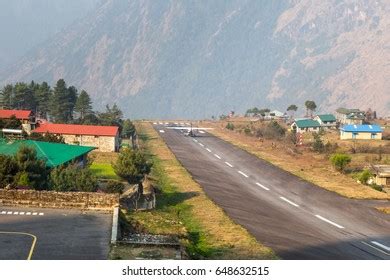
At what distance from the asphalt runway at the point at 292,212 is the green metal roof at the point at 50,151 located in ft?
45.6

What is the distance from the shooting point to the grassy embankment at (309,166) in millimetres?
60094

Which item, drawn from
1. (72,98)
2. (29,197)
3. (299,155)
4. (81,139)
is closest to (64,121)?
(72,98)

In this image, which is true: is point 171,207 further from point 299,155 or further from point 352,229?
point 299,155

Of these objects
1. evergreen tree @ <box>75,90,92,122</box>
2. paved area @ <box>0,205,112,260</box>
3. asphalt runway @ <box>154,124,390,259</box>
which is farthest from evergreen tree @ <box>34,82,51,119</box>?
paved area @ <box>0,205,112,260</box>

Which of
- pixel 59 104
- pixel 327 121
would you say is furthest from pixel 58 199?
pixel 327 121

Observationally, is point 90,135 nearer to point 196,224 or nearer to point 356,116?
point 196,224

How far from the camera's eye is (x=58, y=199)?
→ 36.0 m

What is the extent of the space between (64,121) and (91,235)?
106118 mm

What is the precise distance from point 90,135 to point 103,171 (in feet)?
74.0

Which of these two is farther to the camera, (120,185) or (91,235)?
(120,185)

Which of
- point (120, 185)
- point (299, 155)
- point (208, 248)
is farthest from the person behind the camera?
point (299, 155)

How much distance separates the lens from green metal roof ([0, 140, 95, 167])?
4998cm

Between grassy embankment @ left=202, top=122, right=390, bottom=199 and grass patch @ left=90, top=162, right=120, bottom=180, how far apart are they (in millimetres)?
23396

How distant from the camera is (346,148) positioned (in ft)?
353
